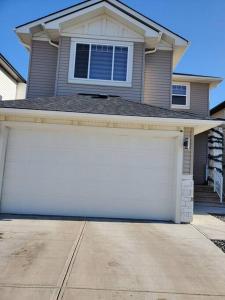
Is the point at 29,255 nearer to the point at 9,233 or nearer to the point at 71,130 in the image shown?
the point at 9,233

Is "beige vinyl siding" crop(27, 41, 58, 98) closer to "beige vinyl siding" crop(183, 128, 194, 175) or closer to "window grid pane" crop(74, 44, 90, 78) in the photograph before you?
"window grid pane" crop(74, 44, 90, 78)

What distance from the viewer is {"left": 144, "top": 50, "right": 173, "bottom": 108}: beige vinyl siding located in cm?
1131

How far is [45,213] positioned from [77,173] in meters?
1.45

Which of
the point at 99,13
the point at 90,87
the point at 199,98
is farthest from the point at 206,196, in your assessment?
the point at 99,13

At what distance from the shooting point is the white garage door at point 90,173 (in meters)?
8.50

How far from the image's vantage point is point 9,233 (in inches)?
245

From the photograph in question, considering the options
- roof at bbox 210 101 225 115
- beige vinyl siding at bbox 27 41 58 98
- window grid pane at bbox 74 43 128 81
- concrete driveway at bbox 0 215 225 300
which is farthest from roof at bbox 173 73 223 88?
concrete driveway at bbox 0 215 225 300

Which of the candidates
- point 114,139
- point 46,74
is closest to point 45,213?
Result: point 114,139

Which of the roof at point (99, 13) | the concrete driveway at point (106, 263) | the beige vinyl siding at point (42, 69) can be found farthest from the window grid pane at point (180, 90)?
the concrete driveway at point (106, 263)

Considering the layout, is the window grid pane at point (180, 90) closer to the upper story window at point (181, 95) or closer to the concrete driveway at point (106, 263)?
the upper story window at point (181, 95)

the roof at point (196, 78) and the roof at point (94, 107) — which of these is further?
the roof at point (196, 78)

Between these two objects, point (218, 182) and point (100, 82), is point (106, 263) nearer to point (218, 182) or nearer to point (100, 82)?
point (100, 82)

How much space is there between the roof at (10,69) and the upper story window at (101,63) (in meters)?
4.91

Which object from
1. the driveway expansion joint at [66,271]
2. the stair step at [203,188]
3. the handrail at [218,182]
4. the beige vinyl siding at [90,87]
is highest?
the beige vinyl siding at [90,87]
